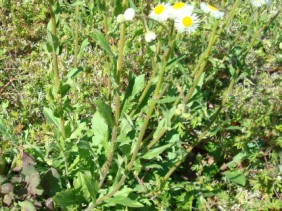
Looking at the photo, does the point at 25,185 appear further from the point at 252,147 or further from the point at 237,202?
the point at 252,147

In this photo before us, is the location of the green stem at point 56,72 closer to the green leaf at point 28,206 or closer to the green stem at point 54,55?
the green stem at point 54,55

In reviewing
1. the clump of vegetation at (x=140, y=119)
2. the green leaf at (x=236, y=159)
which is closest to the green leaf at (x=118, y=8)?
the clump of vegetation at (x=140, y=119)

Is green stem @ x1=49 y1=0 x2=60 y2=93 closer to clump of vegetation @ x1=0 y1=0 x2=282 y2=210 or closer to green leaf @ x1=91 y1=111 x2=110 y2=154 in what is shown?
clump of vegetation @ x1=0 y1=0 x2=282 y2=210

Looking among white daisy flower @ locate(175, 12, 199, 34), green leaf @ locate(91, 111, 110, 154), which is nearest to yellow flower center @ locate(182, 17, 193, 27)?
white daisy flower @ locate(175, 12, 199, 34)

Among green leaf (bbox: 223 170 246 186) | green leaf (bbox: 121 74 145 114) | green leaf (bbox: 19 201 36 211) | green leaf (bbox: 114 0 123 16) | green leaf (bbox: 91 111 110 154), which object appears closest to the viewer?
green leaf (bbox: 114 0 123 16)

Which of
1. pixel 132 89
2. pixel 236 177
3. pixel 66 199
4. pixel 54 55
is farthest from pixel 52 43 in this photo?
pixel 236 177

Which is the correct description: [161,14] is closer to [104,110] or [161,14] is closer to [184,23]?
[184,23]

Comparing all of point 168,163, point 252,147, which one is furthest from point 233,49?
point 168,163
